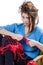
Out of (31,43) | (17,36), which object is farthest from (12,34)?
(31,43)

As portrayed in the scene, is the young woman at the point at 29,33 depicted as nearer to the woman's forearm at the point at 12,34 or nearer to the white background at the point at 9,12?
the woman's forearm at the point at 12,34

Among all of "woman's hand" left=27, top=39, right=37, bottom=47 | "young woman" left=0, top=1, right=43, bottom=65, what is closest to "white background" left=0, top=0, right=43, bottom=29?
"young woman" left=0, top=1, right=43, bottom=65

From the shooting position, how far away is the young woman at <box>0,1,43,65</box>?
4.25 ft

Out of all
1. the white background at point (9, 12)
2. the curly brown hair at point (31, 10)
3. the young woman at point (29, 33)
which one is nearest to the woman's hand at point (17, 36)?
the young woman at point (29, 33)

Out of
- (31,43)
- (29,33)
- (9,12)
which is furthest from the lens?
(9,12)

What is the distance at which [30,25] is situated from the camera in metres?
1.40

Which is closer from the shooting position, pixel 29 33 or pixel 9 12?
pixel 29 33

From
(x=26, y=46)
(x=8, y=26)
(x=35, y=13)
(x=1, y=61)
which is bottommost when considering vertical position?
(x=1, y=61)

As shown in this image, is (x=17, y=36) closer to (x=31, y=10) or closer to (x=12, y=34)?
(x=12, y=34)

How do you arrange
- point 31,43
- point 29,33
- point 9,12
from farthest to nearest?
1. point 9,12
2. point 29,33
3. point 31,43

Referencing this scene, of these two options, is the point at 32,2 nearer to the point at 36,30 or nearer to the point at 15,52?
the point at 36,30

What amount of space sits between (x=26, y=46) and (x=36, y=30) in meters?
0.16

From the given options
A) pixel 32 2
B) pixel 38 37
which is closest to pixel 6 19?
pixel 32 2

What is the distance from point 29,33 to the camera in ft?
4.67
